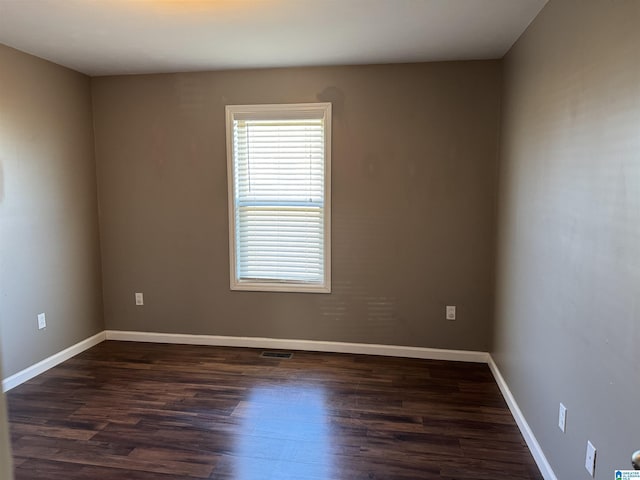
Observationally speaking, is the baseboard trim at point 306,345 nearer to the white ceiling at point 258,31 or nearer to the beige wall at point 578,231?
the beige wall at point 578,231

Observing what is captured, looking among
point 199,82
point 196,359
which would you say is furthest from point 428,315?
point 199,82

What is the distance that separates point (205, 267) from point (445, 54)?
262cm

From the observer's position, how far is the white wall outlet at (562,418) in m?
1.93

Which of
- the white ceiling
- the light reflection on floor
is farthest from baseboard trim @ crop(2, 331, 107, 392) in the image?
the white ceiling

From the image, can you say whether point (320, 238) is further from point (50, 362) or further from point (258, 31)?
point (50, 362)

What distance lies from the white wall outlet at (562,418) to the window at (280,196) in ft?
6.63

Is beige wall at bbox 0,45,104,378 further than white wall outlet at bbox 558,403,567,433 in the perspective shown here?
Yes

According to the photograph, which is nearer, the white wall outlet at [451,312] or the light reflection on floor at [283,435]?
the light reflection on floor at [283,435]

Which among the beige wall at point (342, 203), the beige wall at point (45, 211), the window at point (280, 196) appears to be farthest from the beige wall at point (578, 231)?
the beige wall at point (45, 211)

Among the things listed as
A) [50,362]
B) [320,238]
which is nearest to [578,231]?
[320,238]

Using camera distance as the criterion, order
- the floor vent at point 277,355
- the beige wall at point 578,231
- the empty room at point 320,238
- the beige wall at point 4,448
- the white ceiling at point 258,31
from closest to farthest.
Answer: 1. the beige wall at point 4,448
2. the beige wall at point 578,231
3. the empty room at point 320,238
4. the white ceiling at point 258,31
5. the floor vent at point 277,355

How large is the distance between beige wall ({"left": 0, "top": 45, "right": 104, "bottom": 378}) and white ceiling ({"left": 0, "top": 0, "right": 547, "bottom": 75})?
10.9 inches

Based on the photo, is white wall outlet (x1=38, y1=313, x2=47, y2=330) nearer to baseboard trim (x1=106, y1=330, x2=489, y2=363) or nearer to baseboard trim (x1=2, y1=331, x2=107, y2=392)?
baseboard trim (x1=2, y1=331, x2=107, y2=392)

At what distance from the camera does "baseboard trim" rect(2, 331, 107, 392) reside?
3.10 m
